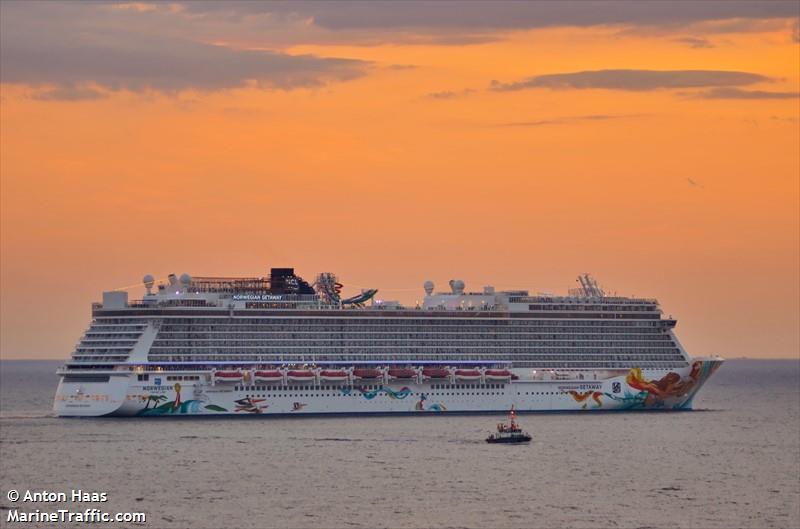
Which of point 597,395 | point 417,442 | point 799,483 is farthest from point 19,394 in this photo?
Answer: point 799,483

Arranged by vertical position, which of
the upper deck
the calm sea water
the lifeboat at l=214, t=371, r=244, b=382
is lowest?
the calm sea water

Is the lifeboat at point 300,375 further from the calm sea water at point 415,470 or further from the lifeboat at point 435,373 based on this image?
the lifeboat at point 435,373

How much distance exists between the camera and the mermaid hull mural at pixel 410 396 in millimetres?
107812

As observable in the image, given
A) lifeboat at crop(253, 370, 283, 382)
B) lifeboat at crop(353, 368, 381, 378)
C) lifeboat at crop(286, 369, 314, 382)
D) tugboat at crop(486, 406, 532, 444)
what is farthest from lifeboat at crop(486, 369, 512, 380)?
tugboat at crop(486, 406, 532, 444)

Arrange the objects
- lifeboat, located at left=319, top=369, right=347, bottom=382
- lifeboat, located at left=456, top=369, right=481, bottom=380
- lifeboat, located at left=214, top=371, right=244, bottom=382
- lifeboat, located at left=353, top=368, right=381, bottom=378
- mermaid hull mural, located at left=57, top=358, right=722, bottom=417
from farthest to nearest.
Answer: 1. lifeboat, located at left=456, top=369, right=481, bottom=380
2. lifeboat, located at left=353, top=368, right=381, bottom=378
3. lifeboat, located at left=319, top=369, right=347, bottom=382
4. lifeboat, located at left=214, top=371, right=244, bottom=382
5. mermaid hull mural, located at left=57, top=358, right=722, bottom=417

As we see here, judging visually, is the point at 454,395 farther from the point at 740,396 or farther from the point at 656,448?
the point at 740,396

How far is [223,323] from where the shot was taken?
115 m

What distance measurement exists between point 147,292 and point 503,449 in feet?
107

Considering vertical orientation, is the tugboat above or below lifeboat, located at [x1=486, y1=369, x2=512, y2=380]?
below

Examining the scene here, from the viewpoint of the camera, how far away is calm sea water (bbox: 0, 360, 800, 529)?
230ft

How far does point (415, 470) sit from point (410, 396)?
102ft

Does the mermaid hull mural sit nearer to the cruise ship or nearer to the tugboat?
the cruise ship

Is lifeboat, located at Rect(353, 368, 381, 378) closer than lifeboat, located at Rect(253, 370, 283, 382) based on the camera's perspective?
No

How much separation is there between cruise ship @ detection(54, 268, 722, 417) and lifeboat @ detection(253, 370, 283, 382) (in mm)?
93
